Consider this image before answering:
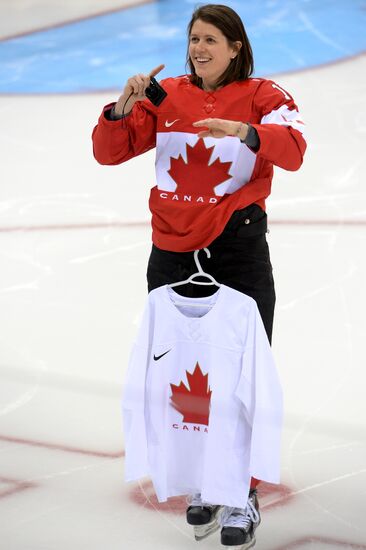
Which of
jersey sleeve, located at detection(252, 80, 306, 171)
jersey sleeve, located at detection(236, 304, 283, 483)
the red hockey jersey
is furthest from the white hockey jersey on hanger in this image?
jersey sleeve, located at detection(252, 80, 306, 171)

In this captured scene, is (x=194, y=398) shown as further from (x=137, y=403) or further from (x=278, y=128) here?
(x=278, y=128)

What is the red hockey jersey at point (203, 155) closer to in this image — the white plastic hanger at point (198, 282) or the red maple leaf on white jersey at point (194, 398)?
Answer: the white plastic hanger at point (198, 282)

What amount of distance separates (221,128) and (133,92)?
0.92 feet

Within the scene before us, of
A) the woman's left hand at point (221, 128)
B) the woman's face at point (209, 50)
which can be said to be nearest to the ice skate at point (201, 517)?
the woman's left hand at point (221, 128)

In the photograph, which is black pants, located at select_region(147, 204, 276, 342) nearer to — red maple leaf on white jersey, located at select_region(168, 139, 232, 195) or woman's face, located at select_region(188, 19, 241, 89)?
red maple leaf on white jersey, located at select_region(168, 139, 232, 195)

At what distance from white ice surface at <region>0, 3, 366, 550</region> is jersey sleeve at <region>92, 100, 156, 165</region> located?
0.92 metres

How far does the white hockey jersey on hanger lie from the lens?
254 cm

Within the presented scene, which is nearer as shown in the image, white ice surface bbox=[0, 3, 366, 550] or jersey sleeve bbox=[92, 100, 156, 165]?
jersey sleeve bbox=[92, 100, 156, 165]

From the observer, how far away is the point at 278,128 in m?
2.44

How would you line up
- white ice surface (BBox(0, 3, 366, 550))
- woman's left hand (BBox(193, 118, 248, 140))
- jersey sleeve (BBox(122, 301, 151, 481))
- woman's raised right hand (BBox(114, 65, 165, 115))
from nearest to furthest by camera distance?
1. woman's left hand (BBox(193, 118, 248, 140))
2. woman's raised right hand (BBox(114, 65, 165, 115))
3. jersey sleeve (BBox(122, 301, 151, 481))
4. white ice surface (BBox(0, 3, 366, 550))

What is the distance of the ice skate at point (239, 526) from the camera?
8.49ft

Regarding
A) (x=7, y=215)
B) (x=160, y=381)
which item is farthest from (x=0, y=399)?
(x=7, y=215)

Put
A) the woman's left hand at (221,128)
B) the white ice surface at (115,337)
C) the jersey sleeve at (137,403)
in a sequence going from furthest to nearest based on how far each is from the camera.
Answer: the white ice surface at (115,337), the jersey sleeve at (137,403), the woman's left hand at (221,128)

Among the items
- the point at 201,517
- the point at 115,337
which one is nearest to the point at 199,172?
the point at 201,517
